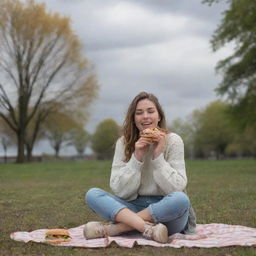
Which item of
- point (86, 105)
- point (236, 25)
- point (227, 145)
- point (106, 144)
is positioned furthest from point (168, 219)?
point (106, 144)

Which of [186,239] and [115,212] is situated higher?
[115,212]

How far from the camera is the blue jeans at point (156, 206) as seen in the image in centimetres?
515

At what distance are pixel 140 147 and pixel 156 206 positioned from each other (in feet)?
2.02

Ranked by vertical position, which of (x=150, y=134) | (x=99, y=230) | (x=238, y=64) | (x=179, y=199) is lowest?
(x=99, y=230)

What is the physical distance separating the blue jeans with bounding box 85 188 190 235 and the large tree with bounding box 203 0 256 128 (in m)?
23.4

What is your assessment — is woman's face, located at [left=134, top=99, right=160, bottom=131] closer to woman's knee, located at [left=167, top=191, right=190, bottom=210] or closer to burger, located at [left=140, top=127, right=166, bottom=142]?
burger, located at [left=140, top=127, right=166, bottom=142]

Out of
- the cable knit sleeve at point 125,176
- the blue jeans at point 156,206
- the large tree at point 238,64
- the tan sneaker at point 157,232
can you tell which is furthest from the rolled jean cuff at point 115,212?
the large tree at point 238,64

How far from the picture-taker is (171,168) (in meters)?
5.21

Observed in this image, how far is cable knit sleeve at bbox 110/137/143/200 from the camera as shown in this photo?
5.21 metres

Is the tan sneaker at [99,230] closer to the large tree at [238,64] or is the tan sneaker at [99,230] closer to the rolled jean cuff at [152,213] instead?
the rolled jean cuff at [152,213]

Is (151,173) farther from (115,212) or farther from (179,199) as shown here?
(115,212)

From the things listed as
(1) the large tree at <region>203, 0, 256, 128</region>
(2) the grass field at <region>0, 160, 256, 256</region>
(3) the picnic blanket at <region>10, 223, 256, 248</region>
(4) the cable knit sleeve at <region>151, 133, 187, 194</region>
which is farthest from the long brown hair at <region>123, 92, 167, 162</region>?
(1) the large tree at <region>203, 0, 256, 128</region>

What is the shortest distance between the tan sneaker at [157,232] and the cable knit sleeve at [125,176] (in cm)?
44

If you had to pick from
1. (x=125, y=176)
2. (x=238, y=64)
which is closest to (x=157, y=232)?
(x=125, y=176)
